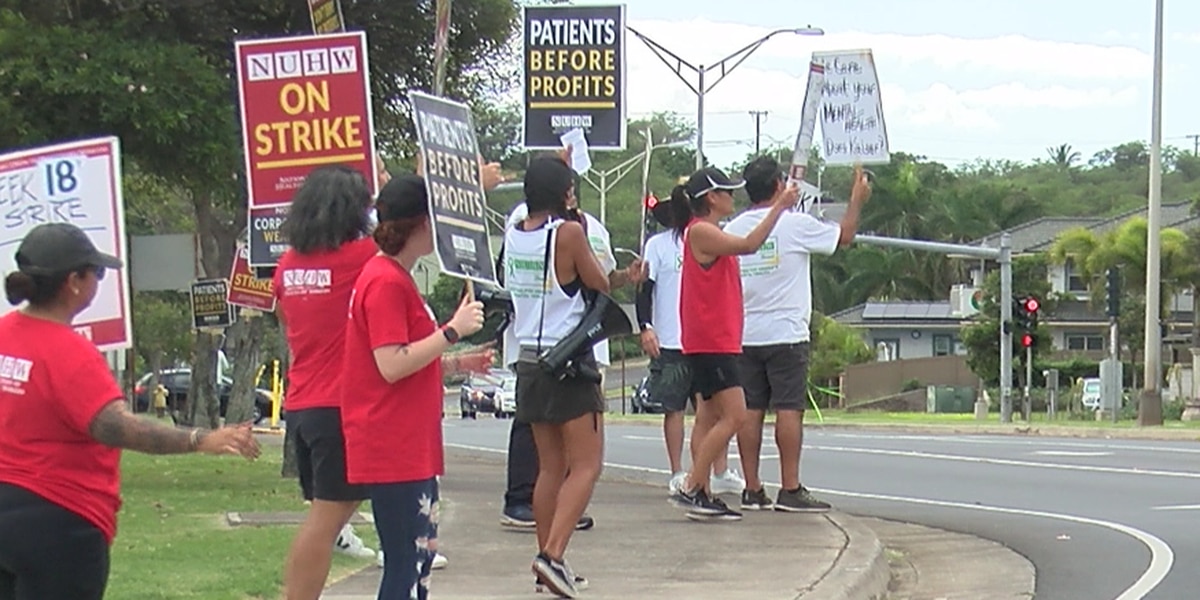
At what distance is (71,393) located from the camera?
5578 mm

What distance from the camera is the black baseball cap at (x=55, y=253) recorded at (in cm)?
569

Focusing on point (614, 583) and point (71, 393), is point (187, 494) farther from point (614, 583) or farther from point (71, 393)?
point (71, 393)

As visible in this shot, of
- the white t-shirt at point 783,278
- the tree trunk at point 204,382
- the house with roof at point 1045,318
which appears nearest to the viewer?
the white t-shirt at point 783,278

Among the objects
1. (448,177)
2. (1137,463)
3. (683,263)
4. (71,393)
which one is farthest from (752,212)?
(1137,463)

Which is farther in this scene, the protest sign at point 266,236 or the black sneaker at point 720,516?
the black sneaker at point 720,516

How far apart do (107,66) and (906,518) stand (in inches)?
273

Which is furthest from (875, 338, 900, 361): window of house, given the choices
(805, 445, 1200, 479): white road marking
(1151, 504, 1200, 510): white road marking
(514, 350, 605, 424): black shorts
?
(514, 350, 605, 424): black shorts

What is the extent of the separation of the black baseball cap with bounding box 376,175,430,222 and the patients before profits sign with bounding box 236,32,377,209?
120 inches

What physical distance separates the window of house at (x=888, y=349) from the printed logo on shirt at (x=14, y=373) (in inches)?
2806

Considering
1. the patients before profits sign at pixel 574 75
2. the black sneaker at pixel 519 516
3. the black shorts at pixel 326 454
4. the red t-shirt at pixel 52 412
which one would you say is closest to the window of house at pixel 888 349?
the patients before profits sign at pixel 574 75

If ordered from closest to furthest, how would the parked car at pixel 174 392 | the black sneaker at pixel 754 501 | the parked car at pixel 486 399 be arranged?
1. the black sneaker at pixel 754 501
2. the parked car at pixel 174 392
3. the parked car at pixel 486 399

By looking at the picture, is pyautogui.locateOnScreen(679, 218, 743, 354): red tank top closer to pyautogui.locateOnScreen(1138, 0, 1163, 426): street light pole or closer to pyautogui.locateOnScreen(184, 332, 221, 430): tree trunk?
pyautogui.locateOnScreen(184, 332, 221, 430): tree trunk

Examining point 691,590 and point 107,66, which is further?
point 107,66

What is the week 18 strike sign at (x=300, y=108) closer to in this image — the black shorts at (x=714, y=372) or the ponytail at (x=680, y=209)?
the ponytail at (x=680, y=209)
